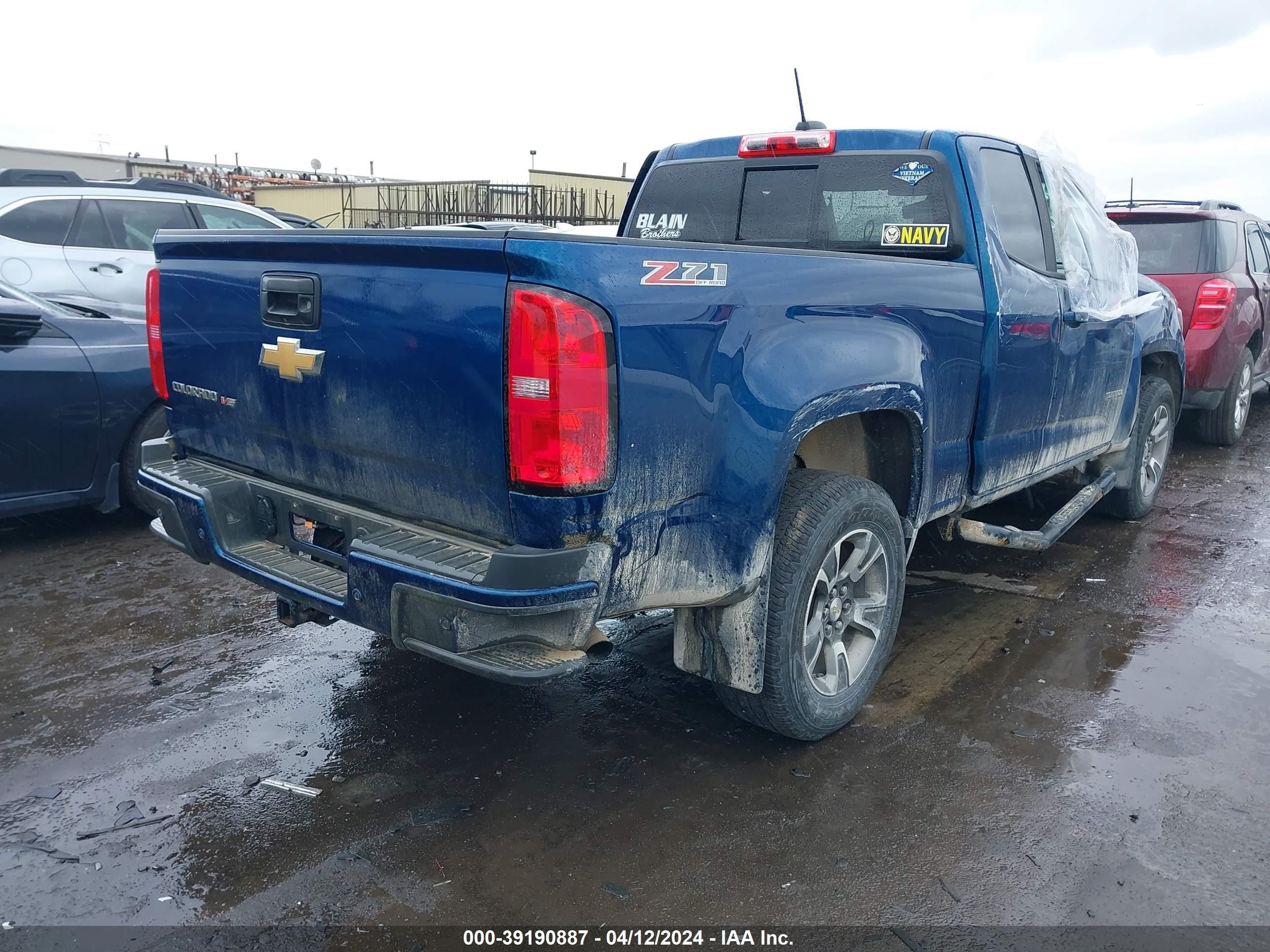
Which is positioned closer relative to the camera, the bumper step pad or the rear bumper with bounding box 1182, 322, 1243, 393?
the bumper step pad

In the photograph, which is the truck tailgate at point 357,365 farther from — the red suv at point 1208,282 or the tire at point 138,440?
the red suv at point 1208,282

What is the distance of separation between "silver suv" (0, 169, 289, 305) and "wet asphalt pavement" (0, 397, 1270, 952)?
4122mm

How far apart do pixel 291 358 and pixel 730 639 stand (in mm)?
1577

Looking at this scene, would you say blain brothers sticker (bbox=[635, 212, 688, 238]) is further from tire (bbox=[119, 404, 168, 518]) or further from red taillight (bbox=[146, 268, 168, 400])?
Answer: tire (bbox=[119, 404, 168, 518])

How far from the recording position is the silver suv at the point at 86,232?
7789 millimetres

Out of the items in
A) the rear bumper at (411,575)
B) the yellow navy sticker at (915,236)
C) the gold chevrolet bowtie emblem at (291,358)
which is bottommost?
the rear bumper at (411,575)

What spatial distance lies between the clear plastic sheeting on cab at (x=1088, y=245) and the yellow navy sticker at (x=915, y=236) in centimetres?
107

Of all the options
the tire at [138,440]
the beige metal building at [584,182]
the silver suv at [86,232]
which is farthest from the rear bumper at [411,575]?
the beige metal building at [584,182]

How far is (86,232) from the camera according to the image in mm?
8102

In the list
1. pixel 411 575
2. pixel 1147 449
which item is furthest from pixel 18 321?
pixel 1147 449

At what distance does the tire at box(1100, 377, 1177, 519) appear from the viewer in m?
5.92

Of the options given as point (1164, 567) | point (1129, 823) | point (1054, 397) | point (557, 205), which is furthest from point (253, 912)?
point (557, 205)

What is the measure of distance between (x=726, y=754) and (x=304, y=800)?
54.1 inches

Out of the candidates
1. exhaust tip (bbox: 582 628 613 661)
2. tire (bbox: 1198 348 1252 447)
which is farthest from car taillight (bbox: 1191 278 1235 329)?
exhaust tip (bbox: 582 628 613 661)
